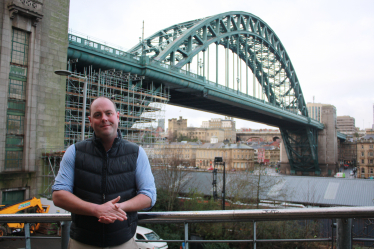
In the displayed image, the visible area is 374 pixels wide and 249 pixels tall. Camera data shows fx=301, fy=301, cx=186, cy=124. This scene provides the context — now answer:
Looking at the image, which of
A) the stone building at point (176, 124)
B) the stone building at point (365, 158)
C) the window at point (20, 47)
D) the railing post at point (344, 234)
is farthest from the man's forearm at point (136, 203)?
the stone building at point (176, 124)

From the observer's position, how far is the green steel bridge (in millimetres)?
21312

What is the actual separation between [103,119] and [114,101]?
60.2 ft

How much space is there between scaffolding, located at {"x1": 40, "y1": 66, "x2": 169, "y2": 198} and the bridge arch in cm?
369

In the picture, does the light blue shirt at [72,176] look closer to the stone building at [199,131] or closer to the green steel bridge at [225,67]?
the green steel bridge at [225,67]

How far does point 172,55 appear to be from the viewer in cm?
2741

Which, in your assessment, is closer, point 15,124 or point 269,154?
point 15,124

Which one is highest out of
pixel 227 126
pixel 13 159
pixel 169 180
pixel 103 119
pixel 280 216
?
pixel 227 126

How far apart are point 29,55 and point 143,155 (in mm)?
15350

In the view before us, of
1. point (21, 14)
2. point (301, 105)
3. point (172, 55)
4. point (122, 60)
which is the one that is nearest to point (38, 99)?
point (21, 14)

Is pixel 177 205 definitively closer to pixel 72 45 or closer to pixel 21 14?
pixel 72 45

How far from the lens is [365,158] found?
61438 mm

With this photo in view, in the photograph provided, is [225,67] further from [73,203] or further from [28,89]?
[73,203]

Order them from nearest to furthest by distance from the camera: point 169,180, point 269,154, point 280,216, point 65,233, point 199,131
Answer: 1. point 280,216
2. point 65,233
3. point 169,180
4. point 269,154
5. point 199,131

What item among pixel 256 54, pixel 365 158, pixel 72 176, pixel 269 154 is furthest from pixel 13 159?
pixel 269 154
